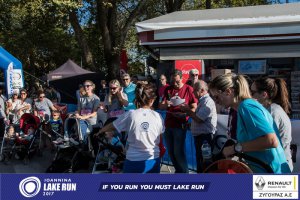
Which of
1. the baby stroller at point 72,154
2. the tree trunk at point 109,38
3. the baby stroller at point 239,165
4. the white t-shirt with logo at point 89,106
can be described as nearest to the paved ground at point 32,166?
the baby stroller at point 72,154

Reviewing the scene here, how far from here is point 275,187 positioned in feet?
9.10

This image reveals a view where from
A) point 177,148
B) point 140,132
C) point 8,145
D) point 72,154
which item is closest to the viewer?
point 140,132

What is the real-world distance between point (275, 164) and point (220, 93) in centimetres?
63

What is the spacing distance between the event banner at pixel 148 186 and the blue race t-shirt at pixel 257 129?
1.16 ft

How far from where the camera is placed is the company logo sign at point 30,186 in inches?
110

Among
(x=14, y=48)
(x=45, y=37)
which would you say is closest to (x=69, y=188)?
(x=14, y=48)

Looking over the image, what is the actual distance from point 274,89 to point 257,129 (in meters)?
0.94

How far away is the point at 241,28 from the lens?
10.2 m

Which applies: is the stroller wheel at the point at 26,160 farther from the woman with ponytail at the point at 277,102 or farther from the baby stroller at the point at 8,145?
the woman with ponytail at the point at 277,102

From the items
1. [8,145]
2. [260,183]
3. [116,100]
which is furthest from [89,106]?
[260,183]

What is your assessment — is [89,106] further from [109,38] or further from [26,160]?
[109,38]

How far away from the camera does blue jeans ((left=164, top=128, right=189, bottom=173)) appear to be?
641cm

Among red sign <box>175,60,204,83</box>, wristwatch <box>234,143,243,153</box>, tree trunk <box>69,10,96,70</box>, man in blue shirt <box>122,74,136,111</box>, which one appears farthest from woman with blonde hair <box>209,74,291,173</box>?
tree trunk <box>69,10,96,70</box>

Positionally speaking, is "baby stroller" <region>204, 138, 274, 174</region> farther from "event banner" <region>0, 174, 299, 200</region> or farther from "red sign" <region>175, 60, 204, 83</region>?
"red sign" <region>175, 60, 204, 83</region>
